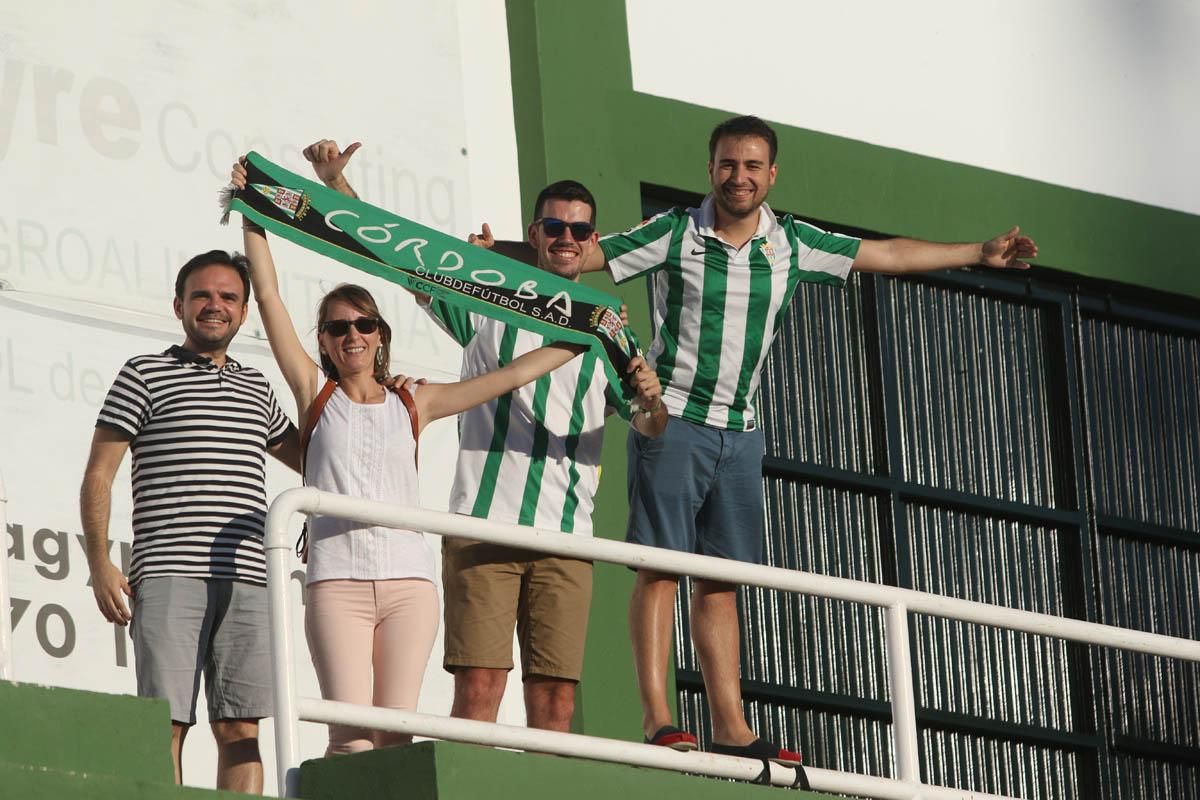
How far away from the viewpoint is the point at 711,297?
303 inches

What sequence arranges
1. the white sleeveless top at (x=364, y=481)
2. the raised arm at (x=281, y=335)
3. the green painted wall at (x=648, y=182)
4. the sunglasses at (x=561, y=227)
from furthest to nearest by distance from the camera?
the green painted wall at (x=648, y=182) < the sunglasses at (x=561, y=227) < the raised arm at (x=281, y=335) < the white sleeveless top at (x=364, y=481)

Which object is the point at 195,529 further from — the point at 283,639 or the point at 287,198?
the point at 287,198

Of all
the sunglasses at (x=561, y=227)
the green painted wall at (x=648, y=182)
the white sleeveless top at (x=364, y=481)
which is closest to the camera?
the white sleeveless top at (x=364, y=481)

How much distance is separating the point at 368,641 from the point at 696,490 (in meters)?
1.31

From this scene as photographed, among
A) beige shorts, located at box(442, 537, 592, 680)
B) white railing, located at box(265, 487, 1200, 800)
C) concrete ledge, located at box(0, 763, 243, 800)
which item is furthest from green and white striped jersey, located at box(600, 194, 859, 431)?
concrete ledge, located at box(0, 763, 243, 800)

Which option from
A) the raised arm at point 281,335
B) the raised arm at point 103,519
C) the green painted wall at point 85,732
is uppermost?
the raised arm at point 281,335

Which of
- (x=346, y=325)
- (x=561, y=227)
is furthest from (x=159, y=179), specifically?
(x=346, y=325)

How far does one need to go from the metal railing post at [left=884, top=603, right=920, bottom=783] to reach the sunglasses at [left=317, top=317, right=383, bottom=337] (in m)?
1.67

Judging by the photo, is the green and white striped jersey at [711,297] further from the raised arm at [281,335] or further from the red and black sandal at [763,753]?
the raised arm at [281,335]

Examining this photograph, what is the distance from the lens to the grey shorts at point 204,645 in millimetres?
6477

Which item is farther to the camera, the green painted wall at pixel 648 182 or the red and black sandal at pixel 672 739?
the green painted wall at pixel 648 182

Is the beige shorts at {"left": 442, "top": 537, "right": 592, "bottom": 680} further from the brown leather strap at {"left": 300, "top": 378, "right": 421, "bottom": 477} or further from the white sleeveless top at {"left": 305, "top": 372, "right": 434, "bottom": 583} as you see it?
the brown leather strap at {"left": 300, "top": 378, "right": 421, "bottom": 477}

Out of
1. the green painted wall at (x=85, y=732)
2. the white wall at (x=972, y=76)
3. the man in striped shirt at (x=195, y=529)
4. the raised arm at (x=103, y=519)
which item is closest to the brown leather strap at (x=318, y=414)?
the man in striped shirt at (x=195, y=529)

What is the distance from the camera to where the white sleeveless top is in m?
6.59
